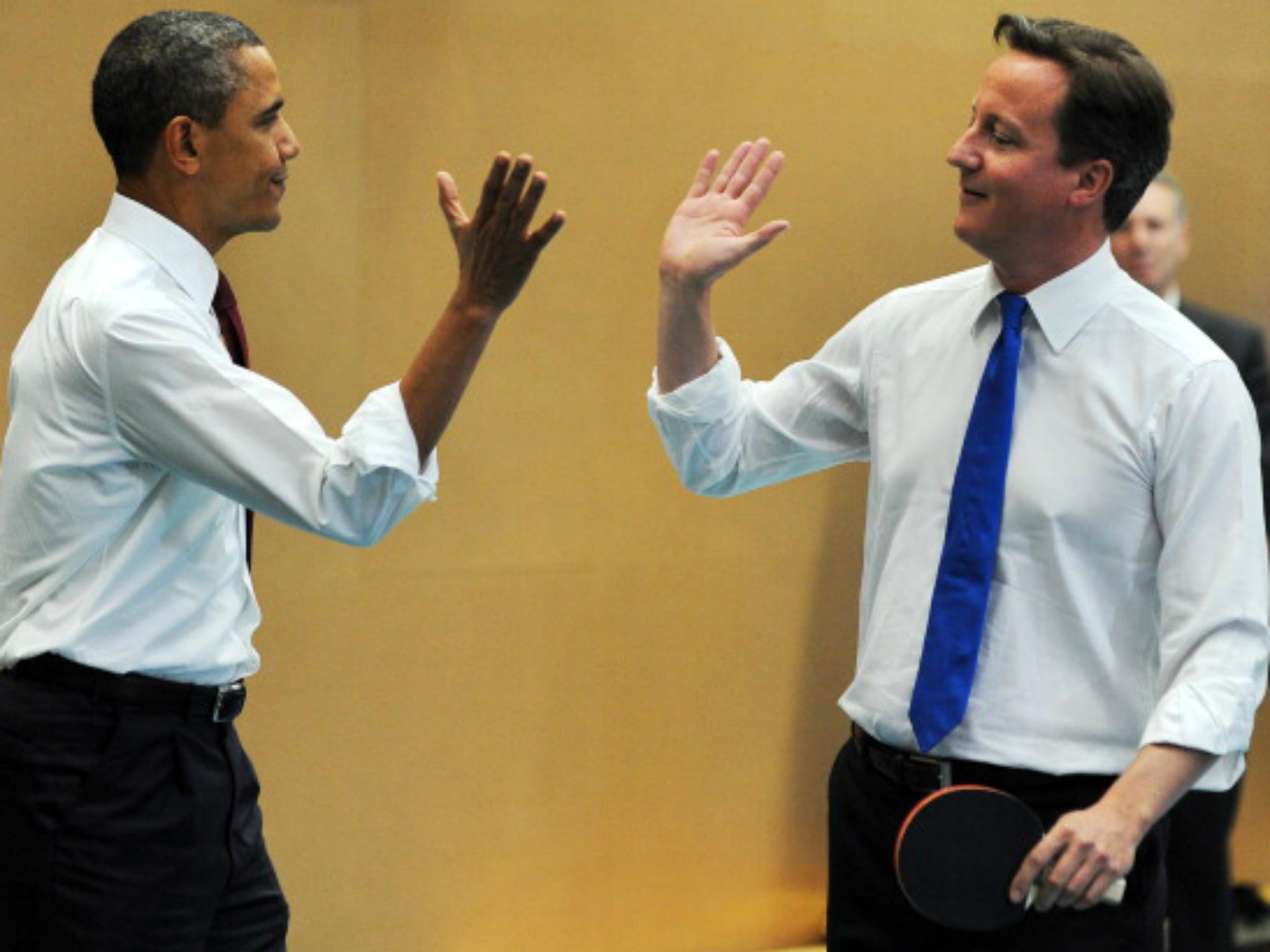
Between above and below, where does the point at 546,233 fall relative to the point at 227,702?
above

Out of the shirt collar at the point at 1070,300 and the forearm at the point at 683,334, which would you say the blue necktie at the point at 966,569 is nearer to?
the shirt collar at the point at 1070,300

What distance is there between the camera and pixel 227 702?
8.00 ft

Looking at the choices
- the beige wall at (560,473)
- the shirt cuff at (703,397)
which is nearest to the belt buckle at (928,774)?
the shirt cuff at (703,397)

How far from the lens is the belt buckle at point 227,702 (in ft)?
7.93

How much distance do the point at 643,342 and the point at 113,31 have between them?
123 centimetres

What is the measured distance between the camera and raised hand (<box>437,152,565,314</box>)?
2.21m

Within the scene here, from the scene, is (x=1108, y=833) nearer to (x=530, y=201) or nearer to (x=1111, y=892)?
(x=1111, y=892)

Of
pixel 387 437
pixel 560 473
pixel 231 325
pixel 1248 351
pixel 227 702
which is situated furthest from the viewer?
pixel 1248 351

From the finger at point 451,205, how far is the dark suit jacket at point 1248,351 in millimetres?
2051

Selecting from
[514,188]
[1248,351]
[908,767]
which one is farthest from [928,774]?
[1248,351]

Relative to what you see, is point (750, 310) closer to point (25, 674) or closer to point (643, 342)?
point (643, 342)

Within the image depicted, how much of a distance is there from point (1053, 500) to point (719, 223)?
1.95ft

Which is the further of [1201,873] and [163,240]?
[1201,873]

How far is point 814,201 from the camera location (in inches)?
156
